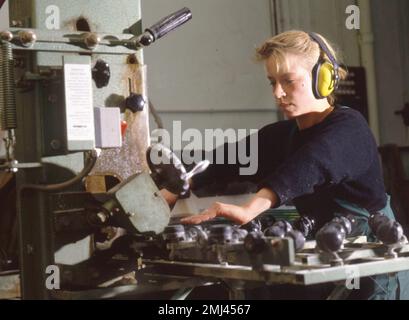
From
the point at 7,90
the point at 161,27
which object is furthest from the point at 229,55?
the point at 7,90

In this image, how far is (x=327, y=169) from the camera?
1445mm

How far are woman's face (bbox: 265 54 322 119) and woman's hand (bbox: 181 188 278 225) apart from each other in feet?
1.01

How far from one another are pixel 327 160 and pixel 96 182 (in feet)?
1.65

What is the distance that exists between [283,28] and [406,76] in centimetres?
87

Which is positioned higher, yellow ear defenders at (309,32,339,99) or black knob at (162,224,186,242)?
yellow ear defenders at (309,32,339,99)

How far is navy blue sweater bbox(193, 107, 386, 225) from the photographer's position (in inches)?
55.6

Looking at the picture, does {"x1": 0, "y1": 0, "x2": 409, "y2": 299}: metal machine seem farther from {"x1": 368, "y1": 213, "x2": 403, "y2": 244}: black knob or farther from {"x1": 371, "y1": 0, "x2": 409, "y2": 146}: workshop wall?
{"x1": 371, "y1": 0, "x2": 409, "y2": 146}: workshop wall

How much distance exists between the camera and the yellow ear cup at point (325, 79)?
1606mm

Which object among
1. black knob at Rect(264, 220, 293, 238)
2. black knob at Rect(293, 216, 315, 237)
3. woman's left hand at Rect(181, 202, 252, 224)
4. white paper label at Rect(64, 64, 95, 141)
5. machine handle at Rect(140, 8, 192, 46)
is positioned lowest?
black knob at Rect(293, 216, 315, 237)

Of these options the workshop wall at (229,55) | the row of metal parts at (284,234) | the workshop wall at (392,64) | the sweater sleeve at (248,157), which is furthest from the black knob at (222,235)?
the workshop wall at (392,64)

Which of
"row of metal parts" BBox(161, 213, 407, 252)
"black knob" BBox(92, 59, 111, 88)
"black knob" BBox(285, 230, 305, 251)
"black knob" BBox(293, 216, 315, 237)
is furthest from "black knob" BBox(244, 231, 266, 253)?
"black knob" BBox(92, 59, 111, 88)
